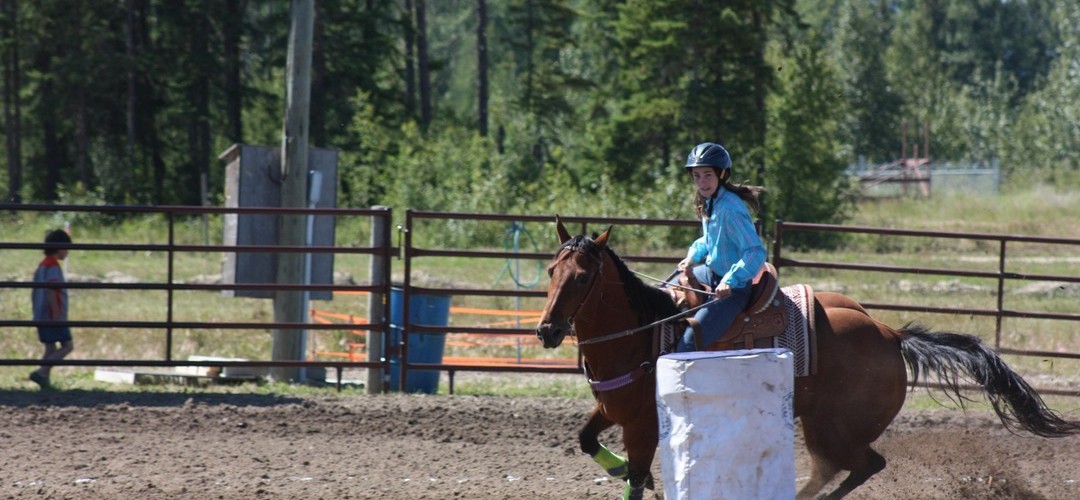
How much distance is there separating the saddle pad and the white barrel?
79 centimetres

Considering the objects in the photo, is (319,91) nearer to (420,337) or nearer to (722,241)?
(420,337)

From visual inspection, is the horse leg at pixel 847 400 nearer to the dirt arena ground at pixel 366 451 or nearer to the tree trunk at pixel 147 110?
the dirt arena ground at pixel 366 451

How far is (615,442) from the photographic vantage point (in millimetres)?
8531

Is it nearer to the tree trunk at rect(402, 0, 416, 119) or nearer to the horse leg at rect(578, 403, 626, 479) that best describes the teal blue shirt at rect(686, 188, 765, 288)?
the horse leg at rect(578, 403, 626, 479)

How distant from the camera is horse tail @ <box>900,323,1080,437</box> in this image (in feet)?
20.1

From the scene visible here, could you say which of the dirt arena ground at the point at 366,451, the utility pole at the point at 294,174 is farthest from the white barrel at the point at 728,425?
the utility pole at the point at 294,174

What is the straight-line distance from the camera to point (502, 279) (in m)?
19.5

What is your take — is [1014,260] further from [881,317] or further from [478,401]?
[478,401]

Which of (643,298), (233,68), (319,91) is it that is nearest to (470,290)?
(643,298)

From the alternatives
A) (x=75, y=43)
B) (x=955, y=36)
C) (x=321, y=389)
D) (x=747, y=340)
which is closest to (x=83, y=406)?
(x=321, y=389)

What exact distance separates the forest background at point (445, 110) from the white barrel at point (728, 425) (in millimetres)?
20843

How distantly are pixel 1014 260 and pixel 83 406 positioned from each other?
64.1 ft

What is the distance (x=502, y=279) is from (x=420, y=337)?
8892 millimetres

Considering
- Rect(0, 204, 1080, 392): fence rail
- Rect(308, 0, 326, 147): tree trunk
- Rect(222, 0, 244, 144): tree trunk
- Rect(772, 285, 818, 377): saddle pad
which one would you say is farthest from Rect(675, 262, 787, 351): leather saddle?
Rect(222, 0, 244, 144): tree trunk
